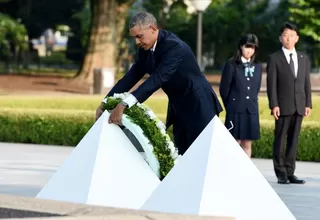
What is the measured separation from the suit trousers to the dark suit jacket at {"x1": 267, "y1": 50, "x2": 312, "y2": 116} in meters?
0.12

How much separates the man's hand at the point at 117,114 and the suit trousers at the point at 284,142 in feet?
13.3

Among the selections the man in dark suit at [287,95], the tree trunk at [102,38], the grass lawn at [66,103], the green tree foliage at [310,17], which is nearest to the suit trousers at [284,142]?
the man in dark suit at [287,95]

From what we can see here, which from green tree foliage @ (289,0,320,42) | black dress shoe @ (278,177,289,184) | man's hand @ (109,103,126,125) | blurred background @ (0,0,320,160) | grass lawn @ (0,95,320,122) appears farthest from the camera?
green tree foliage @ (289,0,320,42)

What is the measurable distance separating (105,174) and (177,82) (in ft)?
3.04

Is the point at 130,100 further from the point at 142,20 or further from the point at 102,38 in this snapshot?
the point at 102,38

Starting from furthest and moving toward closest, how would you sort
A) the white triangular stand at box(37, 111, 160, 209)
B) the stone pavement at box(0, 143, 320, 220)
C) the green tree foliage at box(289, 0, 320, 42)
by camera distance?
the green tree foliage at box(289, 0, 320, 42) → the stone pavement at box(0, 143, 320, 220) → the white triangular stand at box(37, 111, 160, 209)

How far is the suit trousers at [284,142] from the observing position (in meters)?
11.5

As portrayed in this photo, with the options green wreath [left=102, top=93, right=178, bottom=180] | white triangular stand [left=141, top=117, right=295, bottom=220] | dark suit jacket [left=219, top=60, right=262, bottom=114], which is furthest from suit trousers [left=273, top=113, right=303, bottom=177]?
white triangular stand [left=141, top=117, right=295, bottom=220]

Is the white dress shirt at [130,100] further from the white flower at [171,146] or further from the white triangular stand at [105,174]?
the white flower at [171,146]

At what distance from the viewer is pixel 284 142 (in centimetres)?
1166

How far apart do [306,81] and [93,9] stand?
873 inches

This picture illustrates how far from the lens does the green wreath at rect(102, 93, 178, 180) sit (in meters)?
7.82

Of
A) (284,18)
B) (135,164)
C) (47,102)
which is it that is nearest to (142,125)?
(135,164)

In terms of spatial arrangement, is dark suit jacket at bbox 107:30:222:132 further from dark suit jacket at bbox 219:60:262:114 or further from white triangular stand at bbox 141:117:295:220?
dark suit jacket at bbox 219:60:262:114
